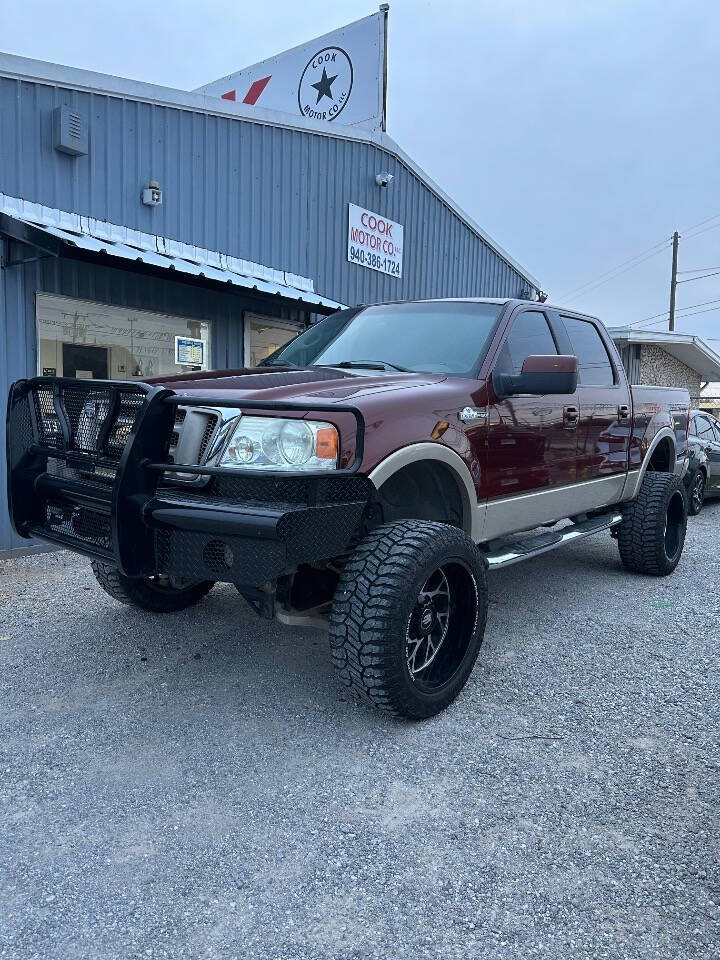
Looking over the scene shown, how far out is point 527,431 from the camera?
13.4 feet

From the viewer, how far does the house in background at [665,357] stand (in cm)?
1838

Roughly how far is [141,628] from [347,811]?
7.25 feet

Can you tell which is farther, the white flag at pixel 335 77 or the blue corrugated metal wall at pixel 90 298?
the white flag at pixel 335 77

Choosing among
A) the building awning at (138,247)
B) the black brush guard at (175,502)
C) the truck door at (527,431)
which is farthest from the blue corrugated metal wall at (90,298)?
the truck door at (527,431)

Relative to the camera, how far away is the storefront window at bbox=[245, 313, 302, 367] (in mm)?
8414

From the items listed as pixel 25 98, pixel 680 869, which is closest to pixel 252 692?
pixel 680 869

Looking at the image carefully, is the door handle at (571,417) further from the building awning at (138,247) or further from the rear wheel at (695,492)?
the rear wheel at (695,492)

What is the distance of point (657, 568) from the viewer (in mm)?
5789

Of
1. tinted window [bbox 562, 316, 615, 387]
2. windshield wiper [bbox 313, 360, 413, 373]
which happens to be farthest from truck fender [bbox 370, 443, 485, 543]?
tinted window [bbox 562, 316, 615, 387]

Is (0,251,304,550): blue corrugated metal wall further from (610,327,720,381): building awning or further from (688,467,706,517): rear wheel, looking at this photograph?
(610,327,720,381): building awning

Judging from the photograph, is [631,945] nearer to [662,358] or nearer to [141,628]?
[141,628]

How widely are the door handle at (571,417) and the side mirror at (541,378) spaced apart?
70 cm

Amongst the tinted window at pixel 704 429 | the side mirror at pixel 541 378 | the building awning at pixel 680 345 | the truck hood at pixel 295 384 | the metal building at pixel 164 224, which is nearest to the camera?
the truck hood at pixel 295 384

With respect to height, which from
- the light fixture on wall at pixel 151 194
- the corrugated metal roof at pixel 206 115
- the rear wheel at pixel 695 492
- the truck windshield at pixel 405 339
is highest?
the corrugated metal roof at pixel 206 115
